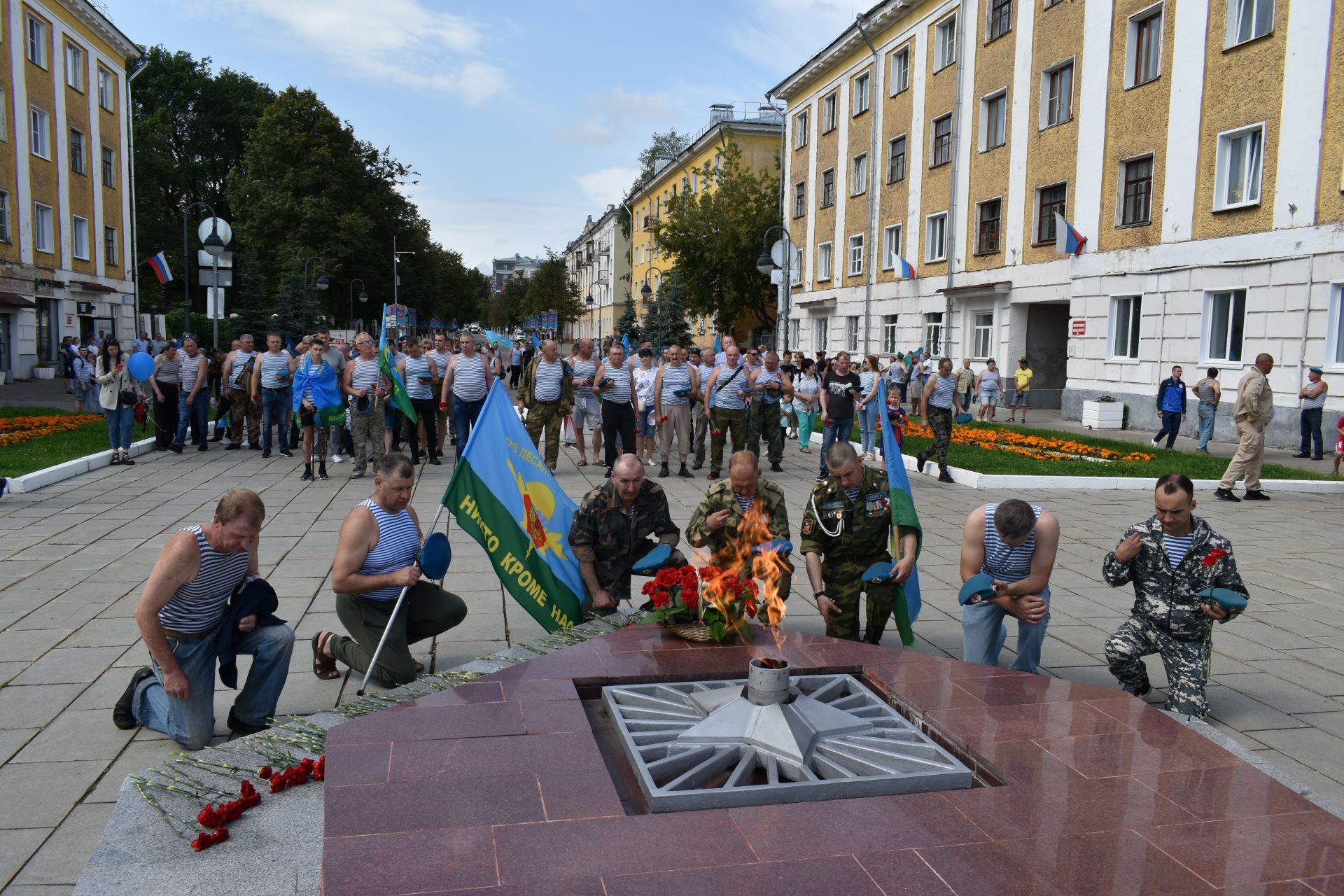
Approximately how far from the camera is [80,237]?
35688mm

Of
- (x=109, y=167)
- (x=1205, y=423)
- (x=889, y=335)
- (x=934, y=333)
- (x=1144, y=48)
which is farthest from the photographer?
(x=109, y=167)

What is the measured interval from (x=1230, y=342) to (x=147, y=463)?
773 inches

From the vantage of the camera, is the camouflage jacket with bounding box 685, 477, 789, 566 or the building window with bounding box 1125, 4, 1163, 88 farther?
the building window with bounding box 1125, 4, 1163, 88

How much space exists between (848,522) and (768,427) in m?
7.99

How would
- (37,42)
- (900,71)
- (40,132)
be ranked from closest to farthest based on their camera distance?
1. (37,42)
2. (40,132)
3. (900,71)

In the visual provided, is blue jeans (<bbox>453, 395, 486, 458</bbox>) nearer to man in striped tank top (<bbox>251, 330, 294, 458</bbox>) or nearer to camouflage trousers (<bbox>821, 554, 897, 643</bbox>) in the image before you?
man in striped tank top (<bbox>251, 330, 294, 458</bbox>)

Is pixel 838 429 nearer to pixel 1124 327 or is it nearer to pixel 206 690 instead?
pixel 206 690

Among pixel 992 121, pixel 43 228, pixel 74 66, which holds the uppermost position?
pixel 74 66

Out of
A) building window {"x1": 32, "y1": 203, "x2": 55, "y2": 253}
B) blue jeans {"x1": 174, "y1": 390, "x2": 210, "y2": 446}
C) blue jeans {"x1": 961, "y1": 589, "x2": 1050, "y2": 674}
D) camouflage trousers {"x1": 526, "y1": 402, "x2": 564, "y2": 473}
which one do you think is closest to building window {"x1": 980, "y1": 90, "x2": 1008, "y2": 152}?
camouflage trousers {"x1": 526, "y1": 402, "x2": 564, "y2": 473}

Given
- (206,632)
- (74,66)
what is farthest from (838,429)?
(74,66)

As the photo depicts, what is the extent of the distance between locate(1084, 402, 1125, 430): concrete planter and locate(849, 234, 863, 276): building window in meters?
14.8

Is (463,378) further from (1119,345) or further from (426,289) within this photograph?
(426,289)

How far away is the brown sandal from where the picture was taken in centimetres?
558

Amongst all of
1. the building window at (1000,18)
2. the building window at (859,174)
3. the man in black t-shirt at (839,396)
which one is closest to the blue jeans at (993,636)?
the man in black t-shirt at (839,396)
